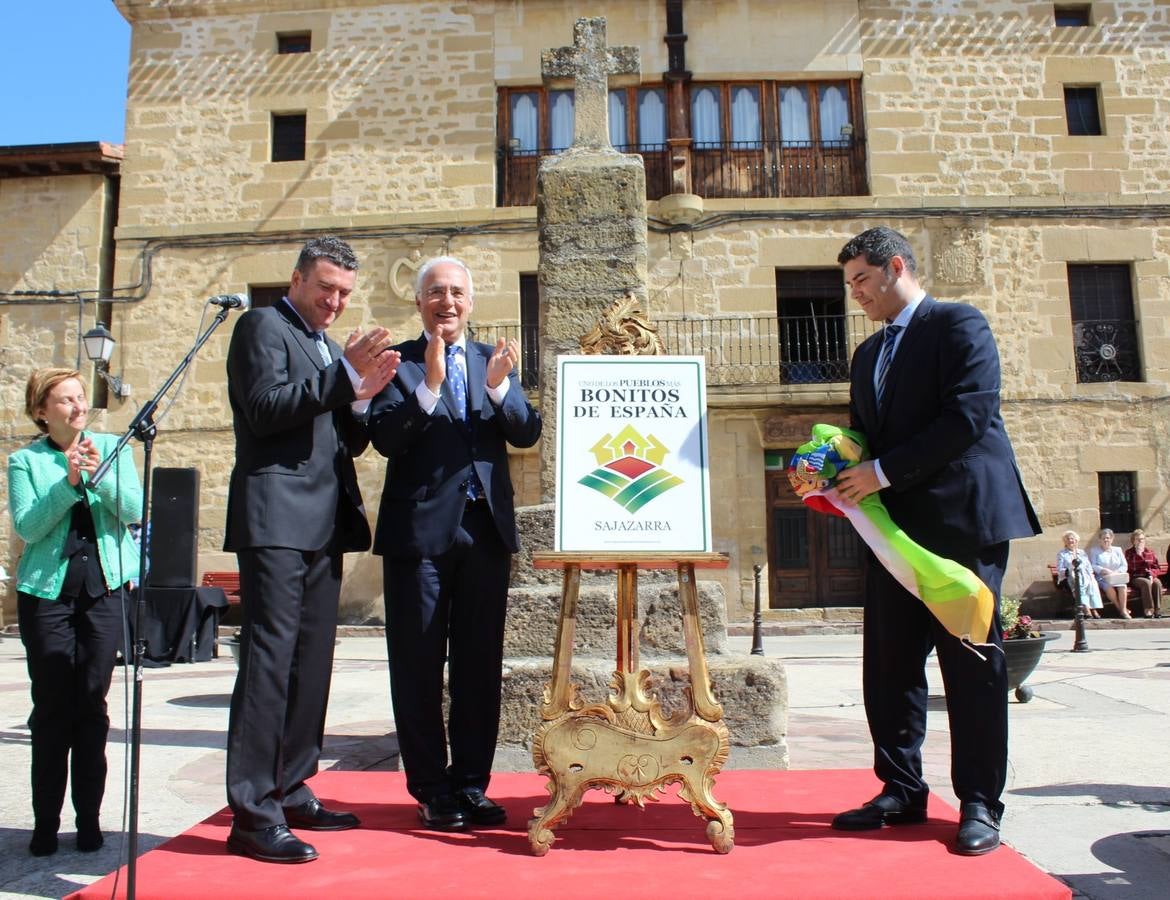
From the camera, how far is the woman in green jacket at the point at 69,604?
10.1ft

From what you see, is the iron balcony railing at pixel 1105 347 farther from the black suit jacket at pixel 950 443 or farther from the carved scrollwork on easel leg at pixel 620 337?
the black suit jacket at pixel 950 443

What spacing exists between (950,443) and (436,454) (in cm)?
146

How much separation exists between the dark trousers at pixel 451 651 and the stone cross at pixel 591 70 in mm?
2529

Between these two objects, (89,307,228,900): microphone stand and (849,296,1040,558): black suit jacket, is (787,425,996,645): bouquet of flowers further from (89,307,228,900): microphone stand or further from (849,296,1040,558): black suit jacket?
(89,307,228,900): microphone stand

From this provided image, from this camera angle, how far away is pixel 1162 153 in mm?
14391

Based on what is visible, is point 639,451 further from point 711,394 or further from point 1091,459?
point 1091,459

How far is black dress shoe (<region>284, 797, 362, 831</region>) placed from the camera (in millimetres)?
2865

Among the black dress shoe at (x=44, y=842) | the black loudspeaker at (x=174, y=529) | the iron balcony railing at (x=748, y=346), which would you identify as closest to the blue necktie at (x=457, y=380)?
the black dress shoe at (x=44, y=842)

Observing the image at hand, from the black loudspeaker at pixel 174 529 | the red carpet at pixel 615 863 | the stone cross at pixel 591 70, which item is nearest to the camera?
the red carpet at pixel 615 863

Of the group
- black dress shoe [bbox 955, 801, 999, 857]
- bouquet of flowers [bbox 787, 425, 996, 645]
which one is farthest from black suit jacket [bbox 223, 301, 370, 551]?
black dress shoe [bbox 955, 801, 999, 857]

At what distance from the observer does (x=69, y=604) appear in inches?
123

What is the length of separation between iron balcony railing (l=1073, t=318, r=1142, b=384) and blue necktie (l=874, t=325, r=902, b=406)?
42.0ft

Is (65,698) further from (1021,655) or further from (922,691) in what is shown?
(1021,655)

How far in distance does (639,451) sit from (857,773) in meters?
1.55
